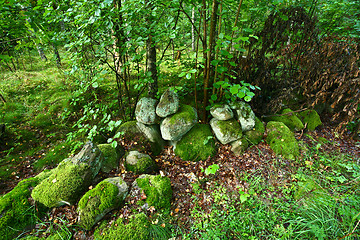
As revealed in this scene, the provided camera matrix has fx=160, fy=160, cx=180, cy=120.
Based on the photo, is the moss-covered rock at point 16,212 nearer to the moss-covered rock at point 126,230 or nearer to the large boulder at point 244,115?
the moss-covered rock at point 126,230

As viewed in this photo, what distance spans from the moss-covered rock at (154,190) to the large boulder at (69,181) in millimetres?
745

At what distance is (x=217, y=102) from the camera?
11.3 ft

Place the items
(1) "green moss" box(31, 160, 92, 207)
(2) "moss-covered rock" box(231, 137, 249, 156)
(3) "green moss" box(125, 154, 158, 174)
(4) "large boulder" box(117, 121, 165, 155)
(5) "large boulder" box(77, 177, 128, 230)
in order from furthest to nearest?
(4) "large boulder" box(117, 121, 165, 155) → (2) "moss-covered rock" box(231, 137, 249, 156) → (3) "green moss" box(125, 154, 158, 174) → (1) "green moss" box(31, 160, 92, 207) → (5) "large boulder" box(77, 177, 128, 230)

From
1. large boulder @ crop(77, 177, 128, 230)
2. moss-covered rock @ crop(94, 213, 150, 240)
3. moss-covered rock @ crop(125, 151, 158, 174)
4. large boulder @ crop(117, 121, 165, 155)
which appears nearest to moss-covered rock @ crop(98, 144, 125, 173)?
moss-covered rock @ crop(125, 151, 158, 174)

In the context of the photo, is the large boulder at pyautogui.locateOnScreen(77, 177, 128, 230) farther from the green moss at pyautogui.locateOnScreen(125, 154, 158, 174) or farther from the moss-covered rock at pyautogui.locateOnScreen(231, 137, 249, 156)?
the moss-covered rock at pyautogui.locateOnScreen(231, 137, 249, 156)

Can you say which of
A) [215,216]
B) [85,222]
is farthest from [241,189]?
[85,222]

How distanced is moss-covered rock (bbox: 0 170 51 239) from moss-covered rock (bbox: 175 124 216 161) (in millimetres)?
2362

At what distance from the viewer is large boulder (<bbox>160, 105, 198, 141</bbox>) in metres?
3.15

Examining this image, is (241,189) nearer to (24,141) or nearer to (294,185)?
(294,185)

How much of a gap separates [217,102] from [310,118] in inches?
88.8

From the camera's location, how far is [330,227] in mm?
1880

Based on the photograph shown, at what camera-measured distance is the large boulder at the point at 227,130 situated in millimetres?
3191

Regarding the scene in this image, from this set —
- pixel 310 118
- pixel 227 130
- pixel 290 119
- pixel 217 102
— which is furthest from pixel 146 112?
pixel 310 118

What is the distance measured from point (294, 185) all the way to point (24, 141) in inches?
217
